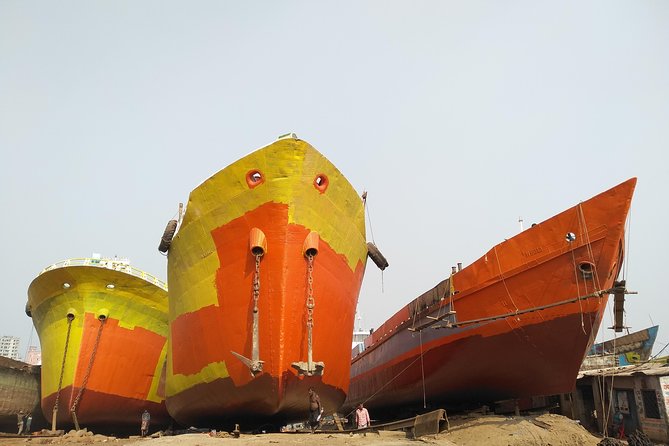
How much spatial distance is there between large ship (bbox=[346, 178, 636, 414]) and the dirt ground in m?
1.33

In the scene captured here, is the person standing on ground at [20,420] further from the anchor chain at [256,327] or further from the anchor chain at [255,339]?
the anchor chain at [256,327]

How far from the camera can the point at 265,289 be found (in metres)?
8.47

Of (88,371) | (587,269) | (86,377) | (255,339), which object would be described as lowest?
(86,377)

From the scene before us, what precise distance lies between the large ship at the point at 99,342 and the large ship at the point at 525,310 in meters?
9.16

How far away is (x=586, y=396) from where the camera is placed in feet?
45.5

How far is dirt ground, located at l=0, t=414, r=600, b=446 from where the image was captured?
23.6ft

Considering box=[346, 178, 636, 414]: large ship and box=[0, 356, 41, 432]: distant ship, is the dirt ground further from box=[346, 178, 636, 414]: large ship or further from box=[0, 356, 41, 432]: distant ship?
box=[0, 356, 41, 432]: distant ship

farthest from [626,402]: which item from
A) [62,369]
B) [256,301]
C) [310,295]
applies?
[62,369]

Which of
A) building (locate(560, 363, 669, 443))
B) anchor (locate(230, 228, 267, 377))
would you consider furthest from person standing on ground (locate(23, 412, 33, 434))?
building (locate(560, 363, 669, 443))

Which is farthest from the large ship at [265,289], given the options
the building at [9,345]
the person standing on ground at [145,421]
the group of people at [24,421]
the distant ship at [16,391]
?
the building at [9,345]

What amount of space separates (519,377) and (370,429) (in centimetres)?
394

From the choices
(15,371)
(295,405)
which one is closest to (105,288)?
(15,371)

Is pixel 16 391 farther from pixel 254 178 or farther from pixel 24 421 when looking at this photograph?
pixel 254 178

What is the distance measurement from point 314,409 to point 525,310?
4.66 meters
